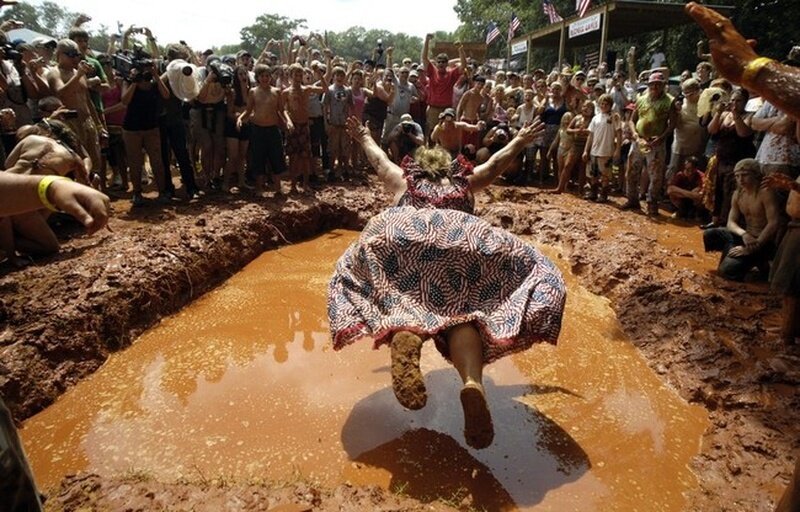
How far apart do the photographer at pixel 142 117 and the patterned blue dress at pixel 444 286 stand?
529 centimetres

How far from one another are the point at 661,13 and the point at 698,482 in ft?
47.7

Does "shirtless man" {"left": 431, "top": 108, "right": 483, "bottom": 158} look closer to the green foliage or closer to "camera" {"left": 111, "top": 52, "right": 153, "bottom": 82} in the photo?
"camera" {"left": 111, "top": 52, "right": 153, "bottom": 82}

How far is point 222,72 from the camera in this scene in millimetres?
7180

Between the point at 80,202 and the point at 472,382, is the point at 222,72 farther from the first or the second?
the point at 472,382

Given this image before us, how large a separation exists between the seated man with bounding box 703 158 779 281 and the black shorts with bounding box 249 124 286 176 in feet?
19.9

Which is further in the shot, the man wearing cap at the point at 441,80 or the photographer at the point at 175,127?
the man wearing cap at the point at 441,80

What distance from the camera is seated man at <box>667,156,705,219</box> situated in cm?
723

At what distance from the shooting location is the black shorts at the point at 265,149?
7.71 metres

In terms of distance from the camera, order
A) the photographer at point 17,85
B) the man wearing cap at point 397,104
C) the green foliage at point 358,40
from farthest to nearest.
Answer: the green foliage at point 358,40, the man wearing cap at point 397,104, the photographer at point 17,85

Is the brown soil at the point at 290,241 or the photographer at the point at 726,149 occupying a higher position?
the photographer at the point at 726,149

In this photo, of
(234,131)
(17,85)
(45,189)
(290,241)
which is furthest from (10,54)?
(45,189)

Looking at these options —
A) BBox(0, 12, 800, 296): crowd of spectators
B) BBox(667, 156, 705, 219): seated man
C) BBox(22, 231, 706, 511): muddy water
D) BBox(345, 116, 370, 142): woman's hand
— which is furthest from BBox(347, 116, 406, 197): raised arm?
BBox(667, 156, 705, 219): seated man

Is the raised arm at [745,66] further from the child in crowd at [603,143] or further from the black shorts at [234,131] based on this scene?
the black shorts at [234,131]

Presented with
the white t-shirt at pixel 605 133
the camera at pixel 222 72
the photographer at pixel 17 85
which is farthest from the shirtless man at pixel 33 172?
the white t-shirt at pixel 605 133
